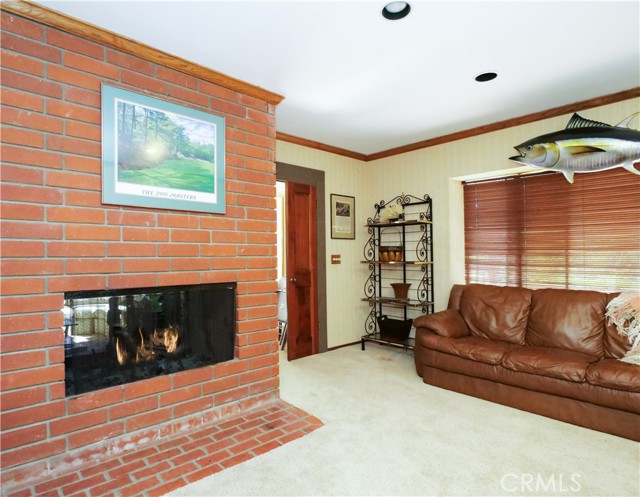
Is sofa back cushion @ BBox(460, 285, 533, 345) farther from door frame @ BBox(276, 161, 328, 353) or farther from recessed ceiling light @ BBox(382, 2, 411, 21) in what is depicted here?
recessed ceiling light @ BBox(382, 2, 411, 21)

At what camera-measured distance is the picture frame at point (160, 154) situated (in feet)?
7.13

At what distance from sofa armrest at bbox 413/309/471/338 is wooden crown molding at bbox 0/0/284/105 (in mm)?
2435

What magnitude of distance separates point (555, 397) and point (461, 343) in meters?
0.76

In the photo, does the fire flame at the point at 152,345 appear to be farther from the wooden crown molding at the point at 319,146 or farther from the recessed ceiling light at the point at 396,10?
the wooden crown molding at the point at 319,146

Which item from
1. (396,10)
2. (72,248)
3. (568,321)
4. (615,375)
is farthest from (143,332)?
(568,321)

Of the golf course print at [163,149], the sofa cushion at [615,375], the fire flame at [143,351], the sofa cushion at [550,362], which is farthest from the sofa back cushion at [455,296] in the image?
the fire flame at [143,351]

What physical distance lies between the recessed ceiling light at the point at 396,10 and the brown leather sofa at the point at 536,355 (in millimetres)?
2520

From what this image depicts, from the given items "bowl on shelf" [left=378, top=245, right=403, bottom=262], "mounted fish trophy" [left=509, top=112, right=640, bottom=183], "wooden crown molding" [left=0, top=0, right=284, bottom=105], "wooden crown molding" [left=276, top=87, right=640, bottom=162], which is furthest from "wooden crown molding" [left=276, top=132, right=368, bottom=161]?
"mounted fish trophy" [left=509, top=112, right=640, bottom=183]

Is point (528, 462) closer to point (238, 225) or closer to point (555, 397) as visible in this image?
point (555, 397)

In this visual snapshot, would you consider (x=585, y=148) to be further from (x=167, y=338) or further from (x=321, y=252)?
(x=167, y=338)

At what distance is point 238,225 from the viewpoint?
275 cm

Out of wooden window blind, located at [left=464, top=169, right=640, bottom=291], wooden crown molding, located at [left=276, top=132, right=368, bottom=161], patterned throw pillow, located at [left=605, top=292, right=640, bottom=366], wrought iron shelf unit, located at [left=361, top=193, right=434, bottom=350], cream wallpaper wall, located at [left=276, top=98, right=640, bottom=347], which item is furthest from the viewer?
wrought iron shelf unit, located at [left=361, top=193, right=434, bottom=350]

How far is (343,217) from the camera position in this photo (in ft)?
15.6

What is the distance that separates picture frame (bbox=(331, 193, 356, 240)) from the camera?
4.66 meters
